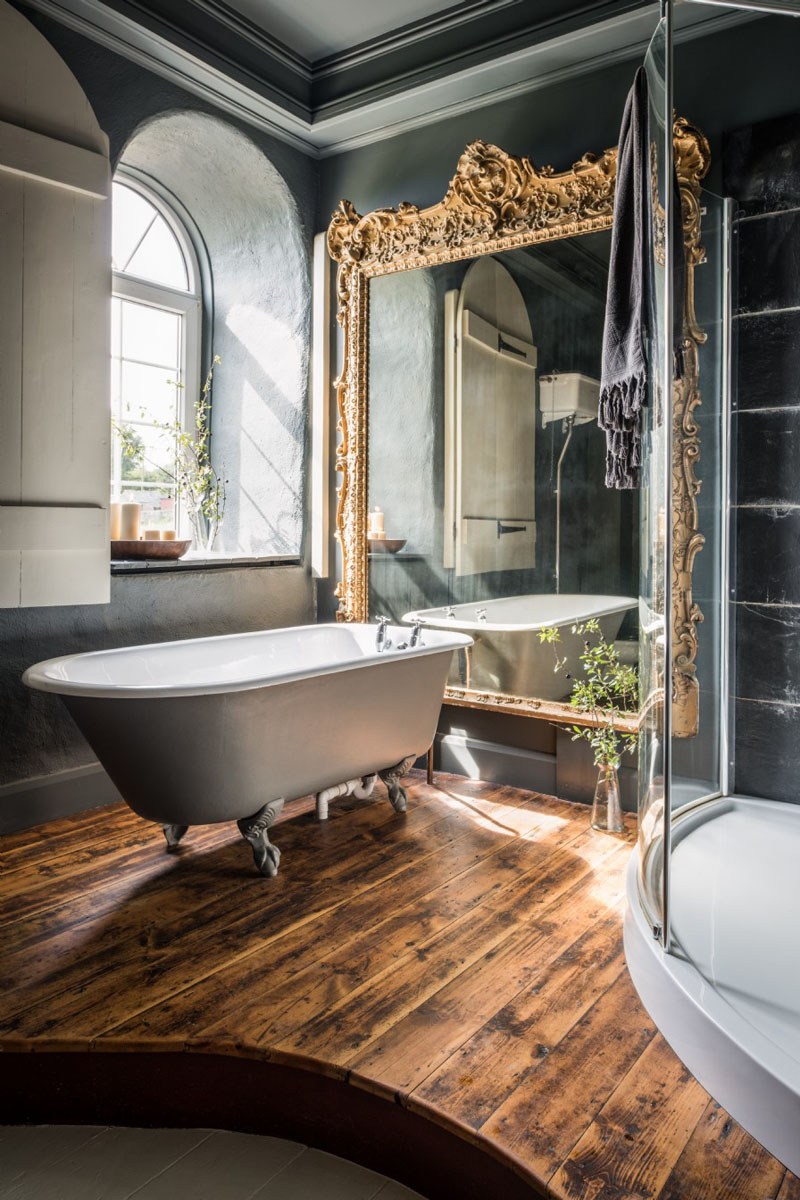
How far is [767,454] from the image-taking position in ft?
8.65

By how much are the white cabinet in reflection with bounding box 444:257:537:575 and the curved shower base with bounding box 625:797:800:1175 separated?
4.40 ft

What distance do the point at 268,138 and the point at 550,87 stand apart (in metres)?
1.27

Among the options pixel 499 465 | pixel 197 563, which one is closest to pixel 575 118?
pixel 499 465

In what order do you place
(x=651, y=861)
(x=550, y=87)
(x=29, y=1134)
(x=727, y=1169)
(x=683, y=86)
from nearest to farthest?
(x=727, y=1169) → (x=29, y=1134) → (x=651, y=861) → (x=683, y=86) → (x=550, y=87)

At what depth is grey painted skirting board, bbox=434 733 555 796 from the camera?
3311mm

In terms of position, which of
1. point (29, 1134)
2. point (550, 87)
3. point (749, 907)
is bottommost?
point (29, 1134)

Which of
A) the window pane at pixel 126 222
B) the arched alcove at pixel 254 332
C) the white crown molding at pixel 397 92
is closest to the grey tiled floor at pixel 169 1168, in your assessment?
the arched alcove at pixel 254 332

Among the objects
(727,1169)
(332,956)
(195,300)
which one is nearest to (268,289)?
(195,300)

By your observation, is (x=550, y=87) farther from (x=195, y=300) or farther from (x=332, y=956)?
(x=332, y=956)

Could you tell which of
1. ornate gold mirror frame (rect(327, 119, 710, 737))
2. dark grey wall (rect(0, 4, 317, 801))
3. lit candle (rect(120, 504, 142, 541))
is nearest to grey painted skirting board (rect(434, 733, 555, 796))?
ornate gold mirror frame (rect(327, 119, 710, 737))

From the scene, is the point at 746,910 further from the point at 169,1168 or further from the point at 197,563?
the point at 197,563

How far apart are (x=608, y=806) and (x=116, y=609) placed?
1950 mm

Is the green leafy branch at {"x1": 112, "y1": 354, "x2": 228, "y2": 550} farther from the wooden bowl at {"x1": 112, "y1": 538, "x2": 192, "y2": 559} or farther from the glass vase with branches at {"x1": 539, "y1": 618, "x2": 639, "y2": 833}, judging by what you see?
the glass vase with branches at {"x1": 539, "y1": 618, "x2": 639, "y2": 833}

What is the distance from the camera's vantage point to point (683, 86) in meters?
2.82
